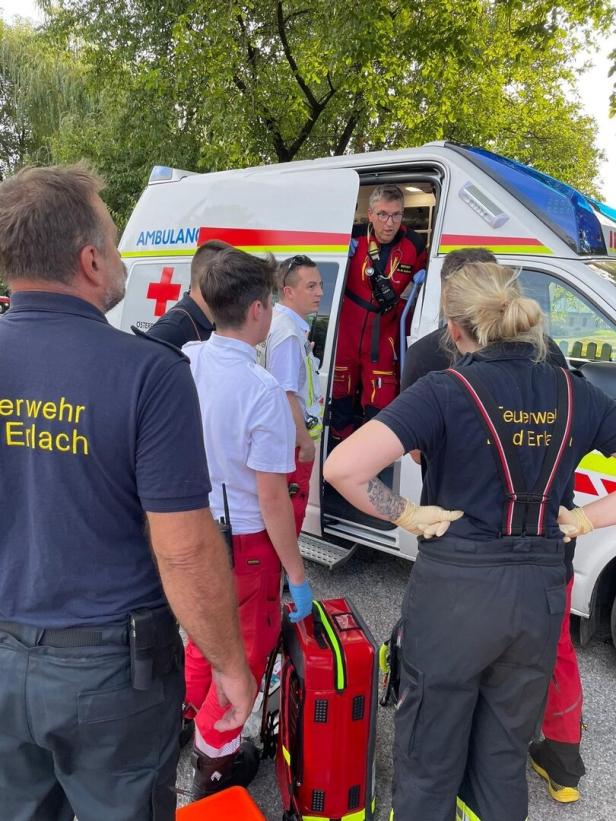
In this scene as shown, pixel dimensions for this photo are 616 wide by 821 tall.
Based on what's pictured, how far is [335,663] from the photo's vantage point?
2051mm

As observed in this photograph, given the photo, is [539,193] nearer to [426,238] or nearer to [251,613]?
[426,238]

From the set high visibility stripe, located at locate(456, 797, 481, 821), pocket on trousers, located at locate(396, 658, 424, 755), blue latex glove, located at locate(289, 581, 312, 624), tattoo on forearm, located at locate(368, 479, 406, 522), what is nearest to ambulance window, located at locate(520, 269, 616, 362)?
tattoo on forearm, located at locate(368, 479, 406, 522)

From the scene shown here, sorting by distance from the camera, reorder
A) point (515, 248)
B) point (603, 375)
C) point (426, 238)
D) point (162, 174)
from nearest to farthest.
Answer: point (603, 375) → point (515, 248) → point (426, 238) → point (162, 174)

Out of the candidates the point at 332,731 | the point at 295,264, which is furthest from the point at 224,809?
the point at 295,264

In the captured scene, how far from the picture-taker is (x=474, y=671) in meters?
1.72

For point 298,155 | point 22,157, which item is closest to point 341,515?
point 298,155

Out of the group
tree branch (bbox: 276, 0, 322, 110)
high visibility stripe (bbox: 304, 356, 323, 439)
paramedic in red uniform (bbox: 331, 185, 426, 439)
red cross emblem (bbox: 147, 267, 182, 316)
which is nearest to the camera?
high visibility stripe (bbox: 304, 356, 323, 439)

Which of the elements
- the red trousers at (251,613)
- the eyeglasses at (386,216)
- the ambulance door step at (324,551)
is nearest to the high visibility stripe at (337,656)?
the red trousers at (251,613)

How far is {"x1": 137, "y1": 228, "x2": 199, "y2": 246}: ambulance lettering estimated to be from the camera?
188 inches

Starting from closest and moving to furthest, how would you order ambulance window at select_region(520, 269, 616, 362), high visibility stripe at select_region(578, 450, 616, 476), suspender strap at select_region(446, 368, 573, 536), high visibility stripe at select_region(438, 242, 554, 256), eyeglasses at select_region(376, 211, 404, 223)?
suspender strap at select_region(446, 368, 573, 536), high visibility stripe at select_region(578, 450, 616, 476), ambulance window at select_region(520, 269, 616, 362), high visibility stripe at select_region(438, 242, 554, 256), eyeglasses at select_region(376, 211, 404, 223)

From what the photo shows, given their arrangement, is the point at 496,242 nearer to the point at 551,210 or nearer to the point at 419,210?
the point at 551,210

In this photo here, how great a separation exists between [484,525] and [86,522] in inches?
40.6

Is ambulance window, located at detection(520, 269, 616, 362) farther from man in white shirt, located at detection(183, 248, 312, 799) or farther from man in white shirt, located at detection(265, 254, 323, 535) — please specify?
man in white shirt, located at detection(183, 248, 312, 799)

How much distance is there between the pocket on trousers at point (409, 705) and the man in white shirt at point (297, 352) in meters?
1.49
